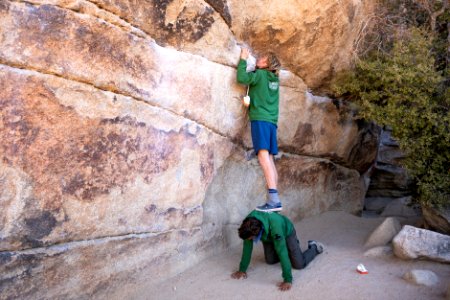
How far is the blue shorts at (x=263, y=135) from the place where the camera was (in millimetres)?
4945

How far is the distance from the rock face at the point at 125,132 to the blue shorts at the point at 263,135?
160 millimetres

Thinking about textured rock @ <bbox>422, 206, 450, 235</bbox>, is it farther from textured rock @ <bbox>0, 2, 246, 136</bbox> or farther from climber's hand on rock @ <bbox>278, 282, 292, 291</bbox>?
textured rock @ <bbox>0, 2, 246, 136</bbox>

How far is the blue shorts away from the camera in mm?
4945

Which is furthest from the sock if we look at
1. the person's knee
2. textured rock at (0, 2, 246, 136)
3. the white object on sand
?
the white object on sand

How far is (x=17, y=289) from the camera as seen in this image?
3.19m

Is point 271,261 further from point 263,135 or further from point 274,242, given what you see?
point 263,135

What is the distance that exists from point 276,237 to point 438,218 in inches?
77.8

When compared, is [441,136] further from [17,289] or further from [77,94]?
[17,289]

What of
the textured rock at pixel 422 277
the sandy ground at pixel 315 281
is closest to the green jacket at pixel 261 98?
the sandy ground at pixel 315 281

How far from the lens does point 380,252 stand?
460 cm

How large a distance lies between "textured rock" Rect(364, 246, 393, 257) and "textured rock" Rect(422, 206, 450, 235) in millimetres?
698

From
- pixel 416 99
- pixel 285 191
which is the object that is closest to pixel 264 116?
pixel 285 191

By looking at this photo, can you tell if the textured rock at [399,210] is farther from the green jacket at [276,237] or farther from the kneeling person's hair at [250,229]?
the kneeling person's hair at [250,229]

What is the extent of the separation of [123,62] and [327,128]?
319cm
